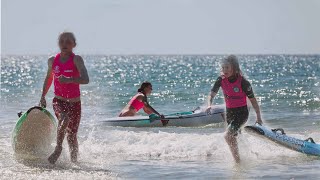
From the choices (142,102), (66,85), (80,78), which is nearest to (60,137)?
(66,85)

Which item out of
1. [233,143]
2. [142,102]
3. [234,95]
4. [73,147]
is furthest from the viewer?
[142,102]

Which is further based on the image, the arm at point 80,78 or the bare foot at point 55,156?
the bare foot at point 55,156

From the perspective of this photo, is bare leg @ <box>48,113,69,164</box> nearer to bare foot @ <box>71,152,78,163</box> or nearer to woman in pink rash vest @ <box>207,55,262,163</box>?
bare foot @ <box>71,152,78,163</box>

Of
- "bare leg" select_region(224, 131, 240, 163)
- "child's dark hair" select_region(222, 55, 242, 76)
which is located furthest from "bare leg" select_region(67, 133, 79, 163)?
"child's dark hair" select_region(222, 55, 242, 76)

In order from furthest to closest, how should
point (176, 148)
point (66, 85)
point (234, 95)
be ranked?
point (176, 148), point (234, 95), point (66, 85)

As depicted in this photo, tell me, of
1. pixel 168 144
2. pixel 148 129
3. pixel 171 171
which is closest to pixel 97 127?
pixel 148 129

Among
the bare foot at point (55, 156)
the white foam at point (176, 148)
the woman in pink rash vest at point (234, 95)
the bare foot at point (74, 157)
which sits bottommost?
the white foam at point (176, 148)

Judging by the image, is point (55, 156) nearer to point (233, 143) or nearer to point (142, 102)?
point (233, 143)

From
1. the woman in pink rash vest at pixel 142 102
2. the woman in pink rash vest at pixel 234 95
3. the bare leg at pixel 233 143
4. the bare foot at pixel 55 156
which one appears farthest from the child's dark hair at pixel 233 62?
the woman in pink rash vest at pixel 142 102

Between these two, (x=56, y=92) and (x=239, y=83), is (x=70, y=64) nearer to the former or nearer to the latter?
(x=56, y=92)

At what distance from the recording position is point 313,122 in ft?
53.2

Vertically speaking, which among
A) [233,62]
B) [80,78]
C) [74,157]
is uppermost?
[233,62]

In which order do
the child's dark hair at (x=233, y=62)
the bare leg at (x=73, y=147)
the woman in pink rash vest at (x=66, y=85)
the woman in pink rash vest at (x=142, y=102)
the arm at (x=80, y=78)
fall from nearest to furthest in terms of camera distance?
1. the arm at (x=80, y=78)
2. the woman in pink rash vest at (x=66, y=85)
3. the bare leg at (x=73, y=147)
4. the child's dark hair at (x=233, y=62)
5. the woman in pink rash vest at (x=142, y=102)

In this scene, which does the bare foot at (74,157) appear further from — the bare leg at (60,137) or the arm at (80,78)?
the arm at (80,78)
